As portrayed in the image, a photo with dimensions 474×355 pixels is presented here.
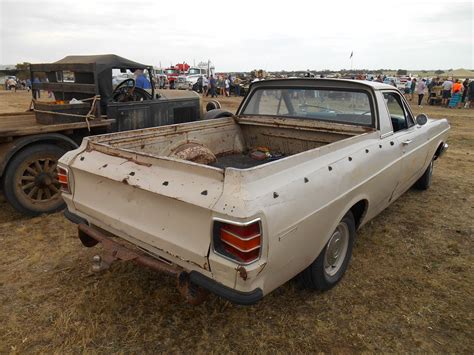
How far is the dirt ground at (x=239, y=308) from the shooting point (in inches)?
94.7

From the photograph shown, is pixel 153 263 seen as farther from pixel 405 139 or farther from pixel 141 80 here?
pixel 141 80

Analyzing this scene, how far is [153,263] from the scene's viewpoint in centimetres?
228

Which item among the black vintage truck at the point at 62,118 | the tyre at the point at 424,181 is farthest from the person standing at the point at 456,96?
the black vintage truck at the point at 62,118

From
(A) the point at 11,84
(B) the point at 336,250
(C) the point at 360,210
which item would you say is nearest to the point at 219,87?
(A) the point at 11,84

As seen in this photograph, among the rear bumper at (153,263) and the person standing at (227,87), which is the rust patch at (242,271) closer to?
the rear bumper at (153,263)

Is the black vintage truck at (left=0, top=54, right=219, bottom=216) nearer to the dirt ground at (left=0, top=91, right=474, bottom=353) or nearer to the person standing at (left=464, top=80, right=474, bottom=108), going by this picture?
the dirt ground at (left=0, top=91, right=474, bottom=353)

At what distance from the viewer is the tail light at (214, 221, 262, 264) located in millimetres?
1872

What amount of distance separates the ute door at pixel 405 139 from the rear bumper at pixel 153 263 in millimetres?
2514

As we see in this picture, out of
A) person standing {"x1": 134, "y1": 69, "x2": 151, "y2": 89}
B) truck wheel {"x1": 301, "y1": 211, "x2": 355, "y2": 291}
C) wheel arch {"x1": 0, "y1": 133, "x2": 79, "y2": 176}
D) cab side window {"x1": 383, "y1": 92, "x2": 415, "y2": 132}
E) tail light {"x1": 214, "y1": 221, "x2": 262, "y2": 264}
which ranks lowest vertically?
truck wheel {"x1": 301, "y1": 211, "x2": 355, "y2": 291}

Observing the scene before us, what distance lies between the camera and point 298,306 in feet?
Answer: 9.12

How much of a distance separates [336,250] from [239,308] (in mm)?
943

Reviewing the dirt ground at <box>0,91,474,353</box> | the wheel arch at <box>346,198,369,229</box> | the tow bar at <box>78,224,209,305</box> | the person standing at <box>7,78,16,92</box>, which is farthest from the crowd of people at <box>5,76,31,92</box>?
the wheel arch at <box>346,198,369,229</box>

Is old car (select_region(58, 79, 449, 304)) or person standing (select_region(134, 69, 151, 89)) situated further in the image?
person standing (select_region(134, 69, 151, 89))

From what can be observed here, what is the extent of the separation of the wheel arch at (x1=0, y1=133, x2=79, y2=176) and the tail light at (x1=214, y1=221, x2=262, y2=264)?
3192 millimetres
